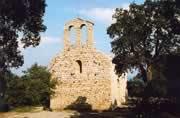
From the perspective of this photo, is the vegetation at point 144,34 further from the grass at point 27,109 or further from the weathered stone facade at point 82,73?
the grass at point 27,109

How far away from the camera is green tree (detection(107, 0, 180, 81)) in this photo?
37.7 metres

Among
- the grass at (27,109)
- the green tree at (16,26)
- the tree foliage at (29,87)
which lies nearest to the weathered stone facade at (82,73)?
the tree foliage at (29,87)

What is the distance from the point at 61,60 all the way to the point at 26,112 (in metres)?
7.30

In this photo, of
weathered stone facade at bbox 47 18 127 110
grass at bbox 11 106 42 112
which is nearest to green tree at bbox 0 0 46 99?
grass at bbox 11 106 42 112

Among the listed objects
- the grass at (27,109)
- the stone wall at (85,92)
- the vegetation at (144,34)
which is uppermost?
the vegetation at (144,34)

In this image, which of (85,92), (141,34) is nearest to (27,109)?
(85,92)

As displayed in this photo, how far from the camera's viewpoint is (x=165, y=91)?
4544 cm

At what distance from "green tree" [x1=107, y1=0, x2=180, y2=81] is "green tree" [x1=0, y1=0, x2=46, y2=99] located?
43.6 feet

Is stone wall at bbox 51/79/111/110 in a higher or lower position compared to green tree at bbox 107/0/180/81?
lower

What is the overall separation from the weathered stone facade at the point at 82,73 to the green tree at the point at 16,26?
15.7 metres

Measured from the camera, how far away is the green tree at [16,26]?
78.9 ft

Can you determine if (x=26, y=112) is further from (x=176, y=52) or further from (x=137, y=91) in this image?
(x=137, y=91)

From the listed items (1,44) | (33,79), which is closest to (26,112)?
(33,79)

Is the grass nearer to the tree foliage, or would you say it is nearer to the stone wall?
the tree foliage
